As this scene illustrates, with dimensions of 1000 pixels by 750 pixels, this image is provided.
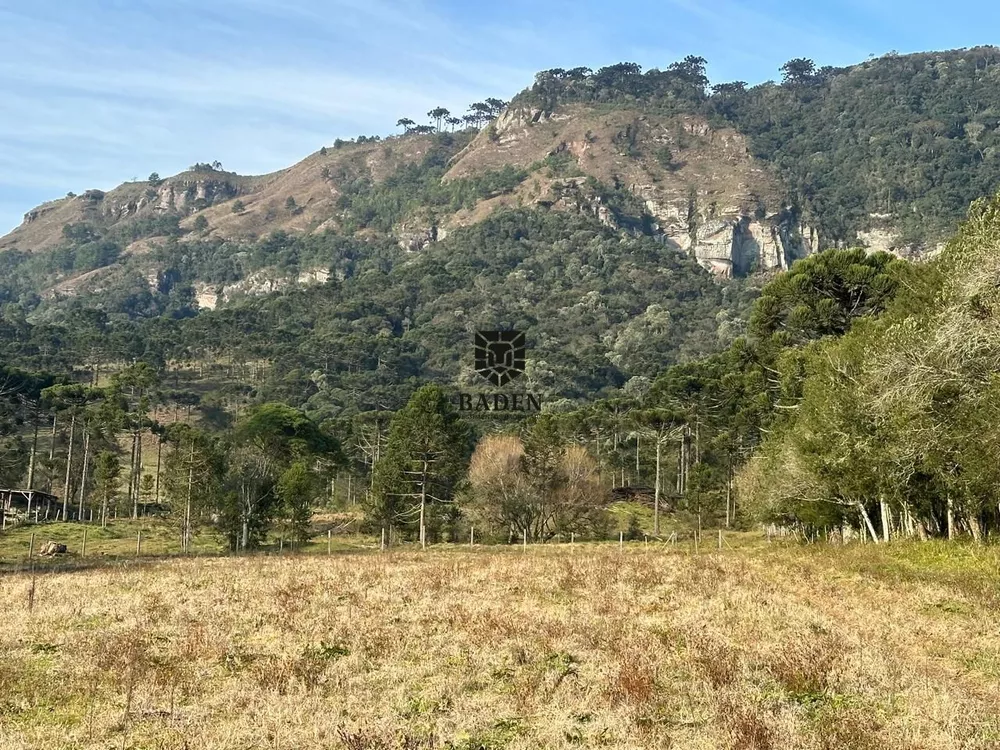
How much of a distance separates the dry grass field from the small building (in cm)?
6135

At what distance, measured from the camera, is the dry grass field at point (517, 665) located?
30.9 feet

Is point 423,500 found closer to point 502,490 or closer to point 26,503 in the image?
point 502,490

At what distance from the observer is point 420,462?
180 feet

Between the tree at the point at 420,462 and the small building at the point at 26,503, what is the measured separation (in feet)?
124

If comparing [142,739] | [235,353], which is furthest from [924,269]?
[235,353]

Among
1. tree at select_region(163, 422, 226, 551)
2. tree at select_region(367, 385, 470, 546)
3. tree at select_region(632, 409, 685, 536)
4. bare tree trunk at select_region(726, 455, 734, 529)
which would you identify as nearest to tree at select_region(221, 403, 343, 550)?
tree at select_region(163, 422, 226, 551)

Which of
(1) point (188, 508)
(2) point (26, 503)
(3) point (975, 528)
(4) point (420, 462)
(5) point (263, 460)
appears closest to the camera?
(3) point (975, 528)

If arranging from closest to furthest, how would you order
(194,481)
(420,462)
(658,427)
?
(194,481) → (420,462) → (658,427)

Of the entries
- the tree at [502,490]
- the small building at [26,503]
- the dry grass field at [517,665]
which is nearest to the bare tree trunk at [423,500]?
the tree at [502,490]

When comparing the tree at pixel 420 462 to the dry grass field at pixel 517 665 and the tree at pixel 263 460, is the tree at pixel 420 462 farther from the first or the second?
the dry grass field at pixel 517 665

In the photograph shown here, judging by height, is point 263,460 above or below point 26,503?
above

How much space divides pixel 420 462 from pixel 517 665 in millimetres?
42637

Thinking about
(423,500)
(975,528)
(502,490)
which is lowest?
(423,500)

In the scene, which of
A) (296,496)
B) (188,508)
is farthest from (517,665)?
(296,496)
